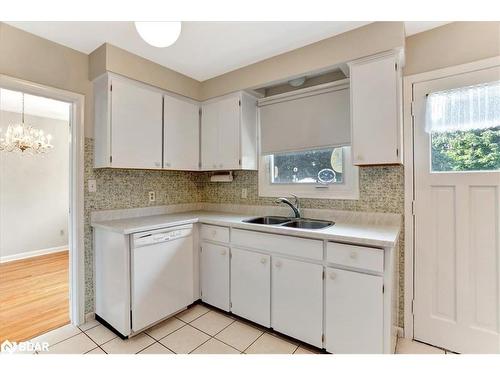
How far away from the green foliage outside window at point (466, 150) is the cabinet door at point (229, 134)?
65.2 inches

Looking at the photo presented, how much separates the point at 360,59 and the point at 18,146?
176 inches

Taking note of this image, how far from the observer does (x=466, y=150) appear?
1758 mm

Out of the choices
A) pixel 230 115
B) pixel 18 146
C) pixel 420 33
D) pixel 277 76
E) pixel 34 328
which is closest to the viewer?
pixel 420 33

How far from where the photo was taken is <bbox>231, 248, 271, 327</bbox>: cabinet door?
6.53ft

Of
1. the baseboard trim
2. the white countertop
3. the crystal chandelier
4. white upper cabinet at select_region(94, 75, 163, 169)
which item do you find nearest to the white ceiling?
white upper cabinet at select_region(94, 75, 163, 169)

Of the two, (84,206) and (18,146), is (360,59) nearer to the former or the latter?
(84,206)

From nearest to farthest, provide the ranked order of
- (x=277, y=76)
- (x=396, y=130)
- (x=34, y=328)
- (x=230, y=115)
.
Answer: (x=396, y=130)
(x=34, y=328)
(x=277, y=76)
(x=230, y=115)

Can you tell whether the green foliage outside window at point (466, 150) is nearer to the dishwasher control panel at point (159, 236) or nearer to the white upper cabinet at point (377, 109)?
the white upper cabinet at point (377, 109)

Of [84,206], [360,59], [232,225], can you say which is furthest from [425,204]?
[84,206]

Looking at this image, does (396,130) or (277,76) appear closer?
(396,130)

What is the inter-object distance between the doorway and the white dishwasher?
613 millimetres

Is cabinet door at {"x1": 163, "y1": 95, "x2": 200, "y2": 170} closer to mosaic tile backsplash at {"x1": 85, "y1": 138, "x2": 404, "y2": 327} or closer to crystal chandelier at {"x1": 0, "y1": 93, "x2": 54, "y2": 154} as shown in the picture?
Answer: mosaic tile backsplash at {"x1": 85, "y1": 138, "x2": 404, "y2": 327}

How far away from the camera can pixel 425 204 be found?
74.2 inches

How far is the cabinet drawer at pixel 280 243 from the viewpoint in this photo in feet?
5.75
